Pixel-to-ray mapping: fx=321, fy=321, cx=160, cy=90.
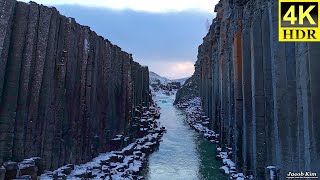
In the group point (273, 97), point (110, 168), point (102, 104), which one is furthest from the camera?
point (102, 104)

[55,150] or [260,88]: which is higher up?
[260,88]

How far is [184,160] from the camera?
15.9 m

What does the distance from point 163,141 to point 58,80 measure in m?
12.5

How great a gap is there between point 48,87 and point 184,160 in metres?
8.49

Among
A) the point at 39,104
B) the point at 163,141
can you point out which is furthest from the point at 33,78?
the point at 163,141

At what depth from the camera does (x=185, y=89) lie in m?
57.2

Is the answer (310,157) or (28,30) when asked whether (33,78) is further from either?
(310,157)

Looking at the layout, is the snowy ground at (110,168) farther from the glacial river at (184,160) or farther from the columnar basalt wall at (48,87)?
the glacial river at (184,160)
